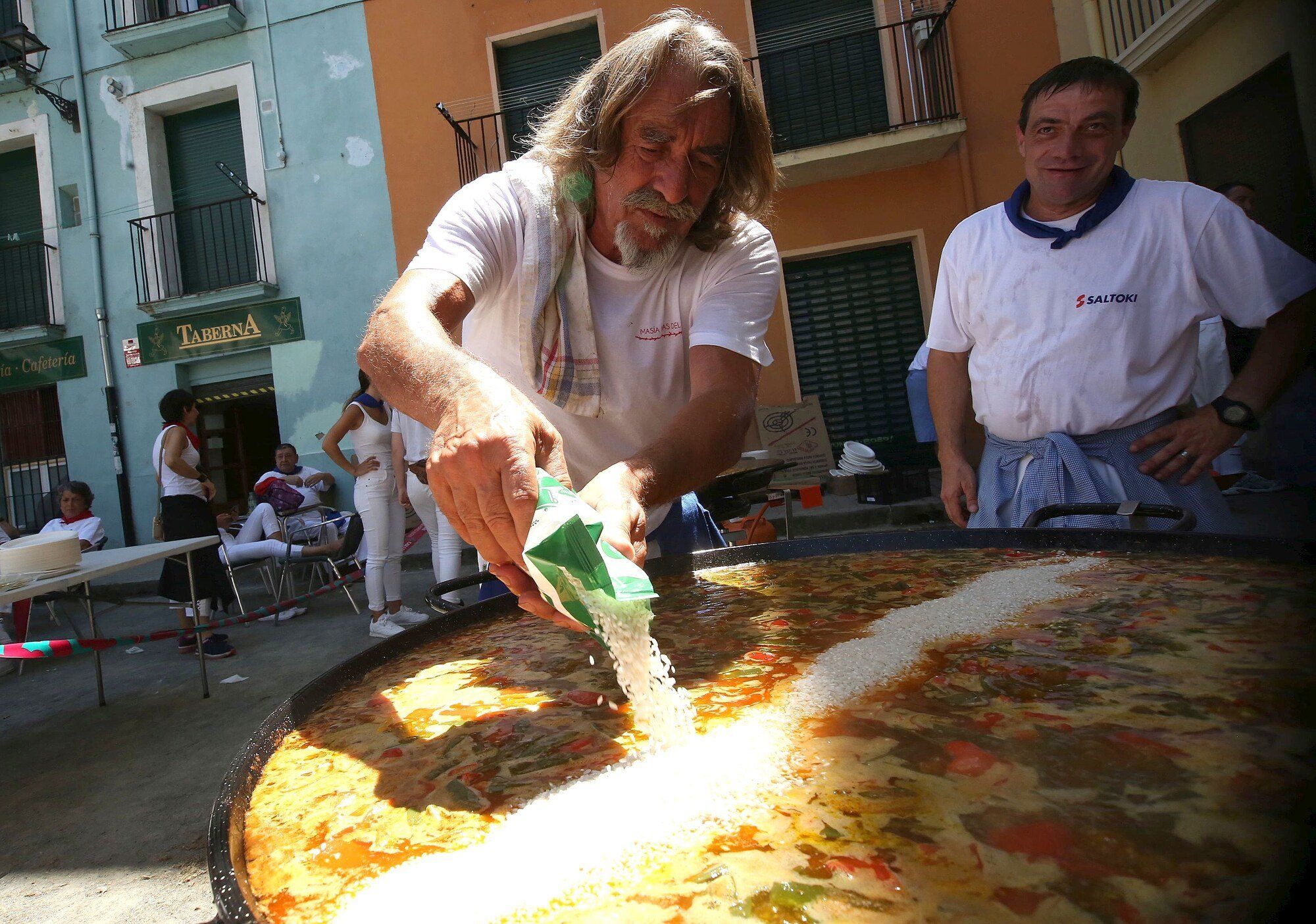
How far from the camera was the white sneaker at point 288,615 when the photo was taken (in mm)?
5847

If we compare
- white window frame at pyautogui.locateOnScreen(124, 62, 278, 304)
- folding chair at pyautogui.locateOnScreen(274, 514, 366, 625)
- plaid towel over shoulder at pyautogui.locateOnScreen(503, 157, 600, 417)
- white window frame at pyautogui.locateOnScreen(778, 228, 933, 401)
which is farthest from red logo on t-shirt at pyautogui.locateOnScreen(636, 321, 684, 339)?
white window frame at pyautogui.locateOnScreen(124, 62, 278, 304)

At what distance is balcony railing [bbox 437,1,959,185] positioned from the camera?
8.17 metres

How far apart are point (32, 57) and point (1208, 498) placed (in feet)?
46.0

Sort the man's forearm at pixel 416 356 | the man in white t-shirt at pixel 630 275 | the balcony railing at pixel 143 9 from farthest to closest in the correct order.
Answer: the balcony railing at pixel 143 9 → the man in white t-shirt at pixel 630 275 → the man's forearm at pixel 416 356

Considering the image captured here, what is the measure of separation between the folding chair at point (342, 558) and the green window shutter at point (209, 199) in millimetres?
5233

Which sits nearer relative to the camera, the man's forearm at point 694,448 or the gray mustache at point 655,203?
the man's forearm at point 694,448

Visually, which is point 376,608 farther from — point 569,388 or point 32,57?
point 32,57

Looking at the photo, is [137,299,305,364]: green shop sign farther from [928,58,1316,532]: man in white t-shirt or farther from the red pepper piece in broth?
the red pepper piece in broth

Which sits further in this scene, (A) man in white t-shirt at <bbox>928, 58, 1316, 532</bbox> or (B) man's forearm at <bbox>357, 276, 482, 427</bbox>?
(A) man in white t-shirt at <bbox>928, 58, 1316, 532</bbox>

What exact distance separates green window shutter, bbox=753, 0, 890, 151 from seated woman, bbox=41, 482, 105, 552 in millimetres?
7290

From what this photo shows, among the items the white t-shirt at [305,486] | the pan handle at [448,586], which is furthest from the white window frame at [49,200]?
the pan handle at [448,586]

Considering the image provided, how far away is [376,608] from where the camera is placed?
5020 mm

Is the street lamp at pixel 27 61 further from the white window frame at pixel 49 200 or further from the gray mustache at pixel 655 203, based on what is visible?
the gray mustache at pixel 655 203

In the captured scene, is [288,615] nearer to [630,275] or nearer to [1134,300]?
[630,275]
